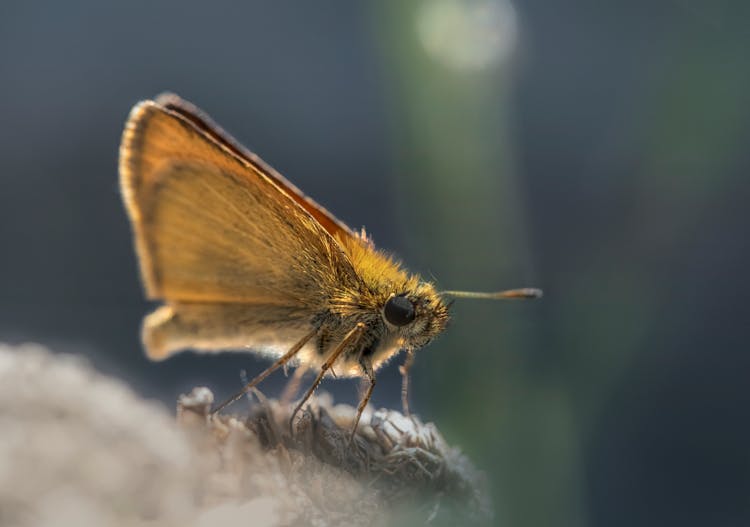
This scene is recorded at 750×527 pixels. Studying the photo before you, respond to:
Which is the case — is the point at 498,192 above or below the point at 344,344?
above

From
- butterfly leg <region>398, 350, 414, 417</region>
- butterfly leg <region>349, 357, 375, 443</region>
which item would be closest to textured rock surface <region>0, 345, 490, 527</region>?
butterfly leg <region>349, 357, 375, 443</region>

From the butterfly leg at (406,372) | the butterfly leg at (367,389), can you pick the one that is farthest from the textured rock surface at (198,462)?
the butterfly leg at (406,372)

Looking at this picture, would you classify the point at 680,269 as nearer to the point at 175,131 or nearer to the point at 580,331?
the point at 580,331

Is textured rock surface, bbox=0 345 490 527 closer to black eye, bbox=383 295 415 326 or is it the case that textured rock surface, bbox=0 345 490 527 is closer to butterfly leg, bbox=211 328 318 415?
butterfly leg, bbox=211 328 318 415

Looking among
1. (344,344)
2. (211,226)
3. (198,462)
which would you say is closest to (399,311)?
(344,344)

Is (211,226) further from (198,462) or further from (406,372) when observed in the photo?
(198,462)

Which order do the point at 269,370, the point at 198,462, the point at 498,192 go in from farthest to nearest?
the point at 498,192 < the point at 269,370 < the point at 198,462

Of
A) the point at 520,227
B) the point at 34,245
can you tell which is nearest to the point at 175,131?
the point at 520,227
